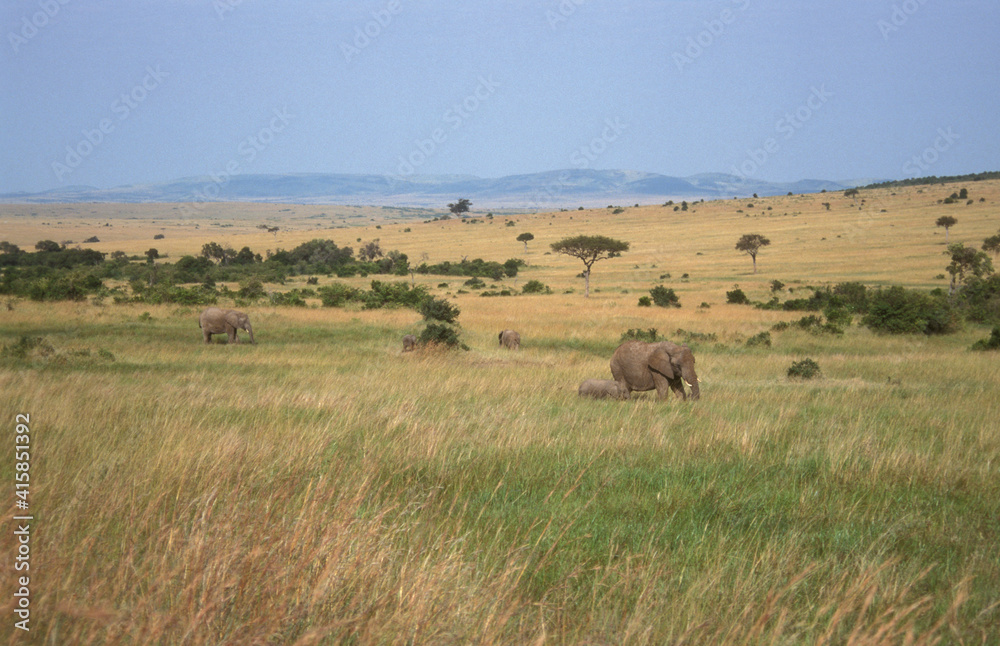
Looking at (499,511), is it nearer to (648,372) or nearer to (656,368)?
(656,368)

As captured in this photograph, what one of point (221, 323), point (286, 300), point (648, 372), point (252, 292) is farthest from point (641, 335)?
point (252, 292)

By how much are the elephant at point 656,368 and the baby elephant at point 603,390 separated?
151 millimetres

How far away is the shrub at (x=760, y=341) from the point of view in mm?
23953

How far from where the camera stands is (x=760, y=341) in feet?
79.8

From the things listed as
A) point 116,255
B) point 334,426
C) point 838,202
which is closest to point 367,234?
point 116,255

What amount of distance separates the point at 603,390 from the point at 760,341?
13.9 metres

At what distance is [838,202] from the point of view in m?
109

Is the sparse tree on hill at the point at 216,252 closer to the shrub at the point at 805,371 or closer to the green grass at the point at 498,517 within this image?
the shrub at the point at 805,371

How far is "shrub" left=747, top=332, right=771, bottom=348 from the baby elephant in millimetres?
12908

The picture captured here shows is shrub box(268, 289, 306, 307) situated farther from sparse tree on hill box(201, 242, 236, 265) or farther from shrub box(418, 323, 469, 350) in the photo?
sparse tree on hill box(201, 242, 236, 265)

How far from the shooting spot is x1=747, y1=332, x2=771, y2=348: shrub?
23953mm

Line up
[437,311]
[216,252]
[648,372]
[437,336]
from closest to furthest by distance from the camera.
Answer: [648,372] → [437,336] → [437,311] → [216,252]

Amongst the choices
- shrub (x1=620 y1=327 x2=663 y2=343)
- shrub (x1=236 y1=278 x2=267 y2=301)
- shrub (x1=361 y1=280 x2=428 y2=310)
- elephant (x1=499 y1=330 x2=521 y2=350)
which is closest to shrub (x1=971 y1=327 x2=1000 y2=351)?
shrub (x1=620 y1=327 x2=663 y2=343)

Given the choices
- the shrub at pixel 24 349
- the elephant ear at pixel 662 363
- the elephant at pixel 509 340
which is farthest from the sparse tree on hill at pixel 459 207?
the elephant ear at pixel 662 363
